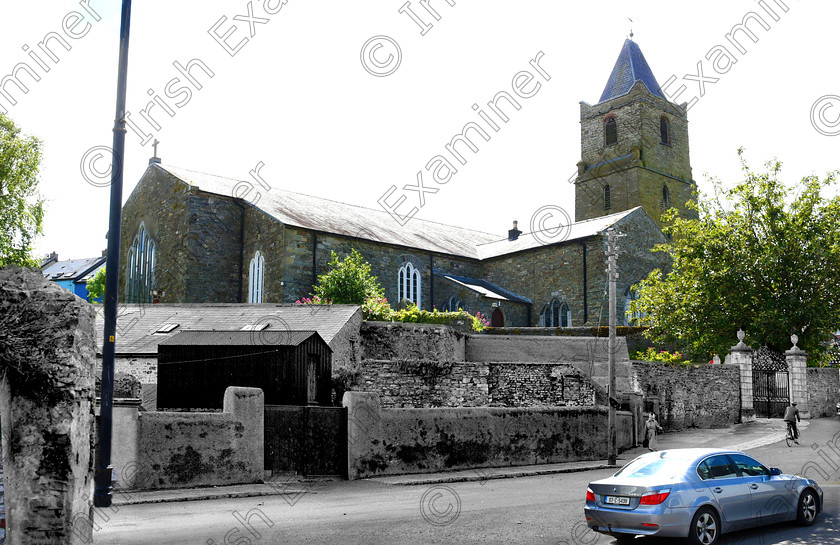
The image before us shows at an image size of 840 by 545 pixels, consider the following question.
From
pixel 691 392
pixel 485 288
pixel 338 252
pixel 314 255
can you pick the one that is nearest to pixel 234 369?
pixel 314 255

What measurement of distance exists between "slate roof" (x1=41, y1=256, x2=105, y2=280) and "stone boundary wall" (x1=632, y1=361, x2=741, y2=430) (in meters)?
64.7

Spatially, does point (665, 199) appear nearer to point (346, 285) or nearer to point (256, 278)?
point (346, 285)

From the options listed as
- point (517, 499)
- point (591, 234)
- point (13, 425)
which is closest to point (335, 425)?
point (517, 499)

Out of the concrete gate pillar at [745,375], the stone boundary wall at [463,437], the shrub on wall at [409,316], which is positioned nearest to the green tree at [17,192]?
the shrub on wall at [409,316]

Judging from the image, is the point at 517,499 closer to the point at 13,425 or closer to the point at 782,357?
the point at 13,425

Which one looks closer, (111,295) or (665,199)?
(111,295)

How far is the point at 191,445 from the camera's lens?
1449 cm

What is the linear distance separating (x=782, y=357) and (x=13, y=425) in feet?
111

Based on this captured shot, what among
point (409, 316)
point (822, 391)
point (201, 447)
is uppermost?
point (409, 316)

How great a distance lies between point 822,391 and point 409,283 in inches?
828

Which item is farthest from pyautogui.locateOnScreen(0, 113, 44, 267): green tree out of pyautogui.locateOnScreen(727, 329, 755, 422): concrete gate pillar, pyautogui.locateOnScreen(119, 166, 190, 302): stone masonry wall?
pyautogui.locateOnScreen(727, 329, 755, 422): concrete gate pillar

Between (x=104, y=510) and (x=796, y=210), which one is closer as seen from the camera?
(x=104, y=510)

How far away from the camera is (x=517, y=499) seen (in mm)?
13125

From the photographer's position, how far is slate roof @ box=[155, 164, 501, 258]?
39312 mm
